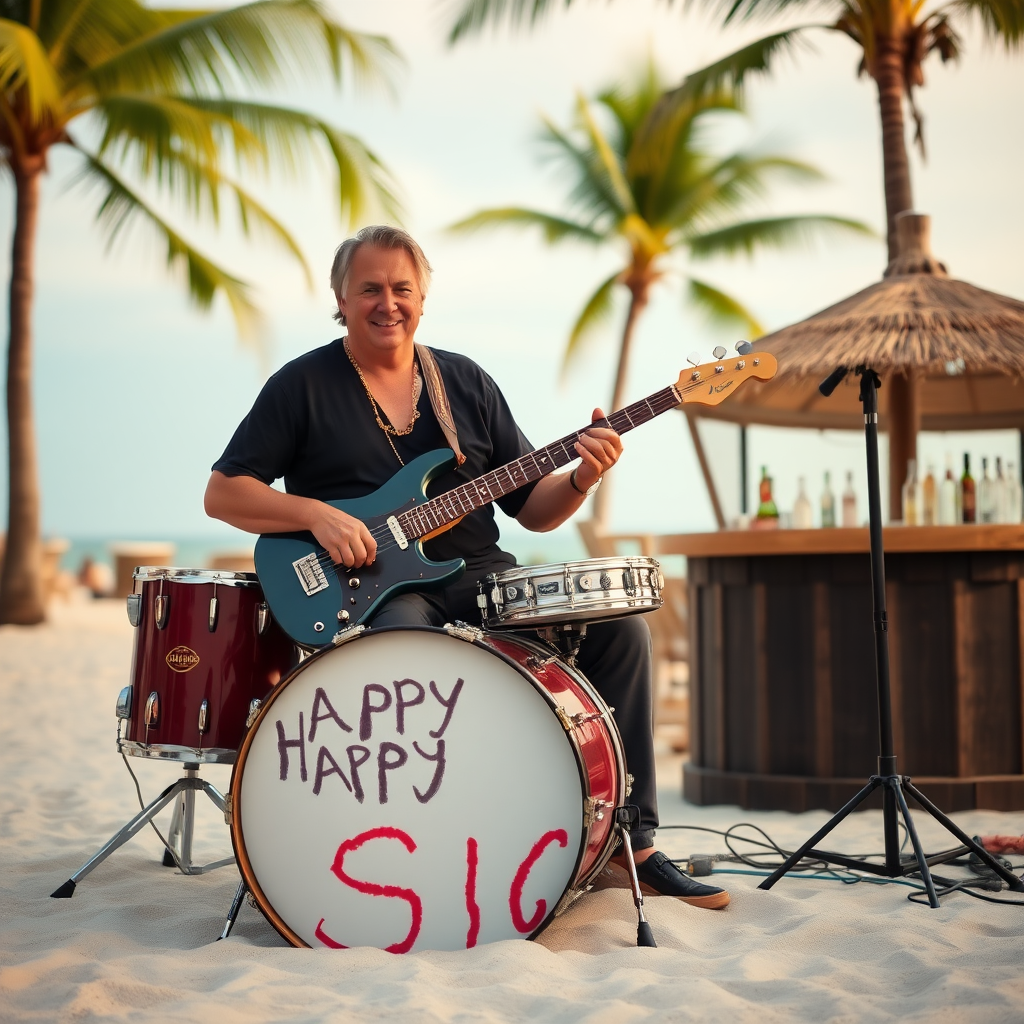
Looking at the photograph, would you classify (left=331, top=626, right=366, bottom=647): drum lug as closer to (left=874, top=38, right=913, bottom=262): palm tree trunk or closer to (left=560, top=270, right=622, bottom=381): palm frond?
(left=874, top=38, right=913, bottom=262): palm tree trunk

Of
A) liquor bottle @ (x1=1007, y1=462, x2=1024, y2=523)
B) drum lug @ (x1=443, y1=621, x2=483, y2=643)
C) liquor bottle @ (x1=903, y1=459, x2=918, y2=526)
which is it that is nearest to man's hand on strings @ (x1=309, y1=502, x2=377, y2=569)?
drum lug @ (x1=443, y1=621, x2=483, y2=643)

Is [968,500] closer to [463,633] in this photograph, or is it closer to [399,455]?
[399,455]

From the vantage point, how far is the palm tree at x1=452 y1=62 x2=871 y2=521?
1920 centimetres

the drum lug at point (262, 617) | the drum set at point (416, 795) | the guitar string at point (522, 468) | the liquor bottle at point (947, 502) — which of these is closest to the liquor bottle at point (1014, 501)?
the liquor bottle at point (947, 502)

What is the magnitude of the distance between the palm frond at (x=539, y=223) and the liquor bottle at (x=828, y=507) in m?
14.3

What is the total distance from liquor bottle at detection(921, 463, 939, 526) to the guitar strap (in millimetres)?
3228

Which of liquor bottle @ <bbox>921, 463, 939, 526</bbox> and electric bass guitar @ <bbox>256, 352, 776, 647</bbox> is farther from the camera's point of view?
liquor bottle @ <bbox>921, 463, 939, 526</bbox>

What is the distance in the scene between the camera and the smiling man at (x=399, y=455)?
128 inches

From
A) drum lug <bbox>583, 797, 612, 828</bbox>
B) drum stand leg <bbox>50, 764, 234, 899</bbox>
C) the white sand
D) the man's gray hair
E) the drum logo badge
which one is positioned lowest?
the white sand

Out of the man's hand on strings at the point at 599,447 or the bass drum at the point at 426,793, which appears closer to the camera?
the bass drum at the point at 426,793

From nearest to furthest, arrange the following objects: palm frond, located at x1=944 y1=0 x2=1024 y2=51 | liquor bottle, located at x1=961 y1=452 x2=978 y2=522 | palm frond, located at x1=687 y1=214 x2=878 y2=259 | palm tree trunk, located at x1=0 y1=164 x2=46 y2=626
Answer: liquor bottle, located at x1=961 y1=452 x2=978 y2=522 < palm frond, located at x1=944 y1=0 x2=1024 y2=51 < palm tree trunk, located at x1=0 y1=164 x2=46 y2=626 < palm frond, located at x1=687 y1=214 x2=878 y2=259

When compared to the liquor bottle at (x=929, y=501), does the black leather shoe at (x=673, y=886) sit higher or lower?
lower

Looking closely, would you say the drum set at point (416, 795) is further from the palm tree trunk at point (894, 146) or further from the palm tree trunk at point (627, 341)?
the palm tree trunk at point (627, 341)

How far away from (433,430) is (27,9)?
40.3 ft
